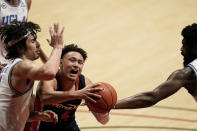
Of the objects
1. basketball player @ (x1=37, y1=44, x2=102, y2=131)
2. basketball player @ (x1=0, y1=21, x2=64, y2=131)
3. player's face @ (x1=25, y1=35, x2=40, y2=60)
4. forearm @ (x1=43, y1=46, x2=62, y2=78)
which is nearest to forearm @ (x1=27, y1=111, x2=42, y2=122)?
basketball player @ (x1=0, y1=21, x2=64, y2=131)

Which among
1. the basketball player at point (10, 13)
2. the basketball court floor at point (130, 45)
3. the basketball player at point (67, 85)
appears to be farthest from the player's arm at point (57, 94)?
the basketball court floor at point (130, 45)

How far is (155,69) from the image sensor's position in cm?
906

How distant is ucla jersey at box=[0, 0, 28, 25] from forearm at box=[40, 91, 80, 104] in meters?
1.69

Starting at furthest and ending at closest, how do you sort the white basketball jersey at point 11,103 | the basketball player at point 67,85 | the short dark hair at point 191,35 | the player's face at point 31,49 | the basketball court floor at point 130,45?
1. the basketball court floor at point 130,45
2. the basketball player at point 67,85
3. the short dark hair at point 191,35
4. the player's face at point 31,49
5. the white basketball jersey at point 11,103

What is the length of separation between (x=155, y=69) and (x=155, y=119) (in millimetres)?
2206

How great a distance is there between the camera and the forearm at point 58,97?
394cm

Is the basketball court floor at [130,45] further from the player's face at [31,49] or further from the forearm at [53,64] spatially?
the forearm at [53,64]

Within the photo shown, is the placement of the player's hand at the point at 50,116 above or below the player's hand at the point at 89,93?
below

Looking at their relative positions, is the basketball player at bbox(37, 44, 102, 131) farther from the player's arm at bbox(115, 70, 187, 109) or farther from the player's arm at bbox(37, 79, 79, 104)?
the player's arm at bbox(115, 70, 187, 109)

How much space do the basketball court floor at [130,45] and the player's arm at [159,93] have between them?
2.55 meters

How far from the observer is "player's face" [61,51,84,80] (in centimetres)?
460

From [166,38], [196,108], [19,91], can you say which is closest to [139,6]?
[166,38]

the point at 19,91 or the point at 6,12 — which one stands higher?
the point at 6,12

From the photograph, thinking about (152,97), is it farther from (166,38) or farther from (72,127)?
(166,38)
